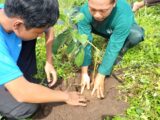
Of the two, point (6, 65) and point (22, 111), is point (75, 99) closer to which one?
Result: point (22, 111)

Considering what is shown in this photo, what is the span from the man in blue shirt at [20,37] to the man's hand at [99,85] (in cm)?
32

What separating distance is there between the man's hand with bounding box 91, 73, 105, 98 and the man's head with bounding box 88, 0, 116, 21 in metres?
0.46

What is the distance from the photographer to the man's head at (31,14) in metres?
1.81

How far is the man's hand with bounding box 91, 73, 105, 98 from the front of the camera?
268cm

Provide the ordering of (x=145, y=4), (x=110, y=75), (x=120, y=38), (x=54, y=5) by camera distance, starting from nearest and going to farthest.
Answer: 1. (x=54, y=5)
2. (x=120, y=38)
3. (x=110, y=75)
4. (x=145, y=4)

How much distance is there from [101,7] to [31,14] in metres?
0.74

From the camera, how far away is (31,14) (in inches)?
71.7

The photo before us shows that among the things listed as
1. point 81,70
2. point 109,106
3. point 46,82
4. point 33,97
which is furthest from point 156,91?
point 33,97

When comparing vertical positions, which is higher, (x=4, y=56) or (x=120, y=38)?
(x=4, y=56)

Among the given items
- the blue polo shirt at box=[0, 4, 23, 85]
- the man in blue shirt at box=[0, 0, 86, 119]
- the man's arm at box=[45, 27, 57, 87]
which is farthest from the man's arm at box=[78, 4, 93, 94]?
the blue polo shirt at box=[0, 4, 23, 85]

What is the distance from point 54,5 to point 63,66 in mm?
1206

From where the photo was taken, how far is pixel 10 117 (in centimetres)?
248

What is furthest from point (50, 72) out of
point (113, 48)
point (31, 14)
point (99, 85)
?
point (31, 14)

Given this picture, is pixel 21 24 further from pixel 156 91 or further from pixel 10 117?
pixel 156 91
